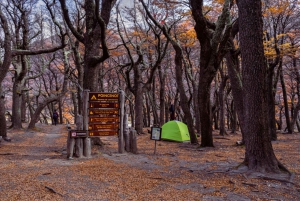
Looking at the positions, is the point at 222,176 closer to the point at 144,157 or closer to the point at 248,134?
the point at 248,134

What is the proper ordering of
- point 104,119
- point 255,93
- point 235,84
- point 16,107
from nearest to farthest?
point 255,93, point 104,119, point 235,84, point 16,107

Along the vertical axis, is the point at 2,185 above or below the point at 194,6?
below

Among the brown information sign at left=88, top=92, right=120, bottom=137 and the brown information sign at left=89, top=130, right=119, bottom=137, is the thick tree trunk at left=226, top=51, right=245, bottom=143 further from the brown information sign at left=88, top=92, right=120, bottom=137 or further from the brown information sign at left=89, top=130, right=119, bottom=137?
the brown information sign at left=89, top=130, right=119, bottom=137

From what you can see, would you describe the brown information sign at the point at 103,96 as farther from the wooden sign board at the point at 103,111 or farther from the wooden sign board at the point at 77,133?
the wooden sign board at the point at 77,133

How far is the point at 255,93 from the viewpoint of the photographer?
6.03 m

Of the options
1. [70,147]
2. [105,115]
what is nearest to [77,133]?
[70,147]

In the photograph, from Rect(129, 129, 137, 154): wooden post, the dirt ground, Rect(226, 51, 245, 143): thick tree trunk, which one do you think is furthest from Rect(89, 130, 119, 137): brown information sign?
Rect(226, 51, 245, 143): thick tree trunk

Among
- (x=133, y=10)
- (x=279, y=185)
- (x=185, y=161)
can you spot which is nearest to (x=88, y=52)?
(x=185, y=161)

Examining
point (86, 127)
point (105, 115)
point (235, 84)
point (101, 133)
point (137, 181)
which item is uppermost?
point (235, 84)

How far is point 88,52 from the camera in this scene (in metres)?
10.4

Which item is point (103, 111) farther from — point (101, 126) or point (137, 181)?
point (137, 181)

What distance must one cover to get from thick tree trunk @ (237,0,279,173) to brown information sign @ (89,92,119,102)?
487 centimetres

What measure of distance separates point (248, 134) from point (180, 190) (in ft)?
7.31

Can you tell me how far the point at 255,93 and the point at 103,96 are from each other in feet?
17.3
